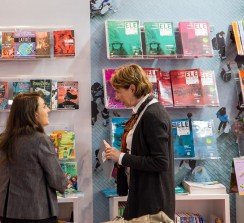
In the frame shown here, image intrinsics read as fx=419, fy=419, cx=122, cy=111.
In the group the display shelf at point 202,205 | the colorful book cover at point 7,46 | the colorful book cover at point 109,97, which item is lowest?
the display shelf at point 202,205

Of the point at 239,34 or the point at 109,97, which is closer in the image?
the point at 109,97

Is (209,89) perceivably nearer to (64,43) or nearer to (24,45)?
(64,43)

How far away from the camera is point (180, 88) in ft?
12.6

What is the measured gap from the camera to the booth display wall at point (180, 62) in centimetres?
388

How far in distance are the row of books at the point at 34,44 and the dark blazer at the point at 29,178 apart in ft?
3.87

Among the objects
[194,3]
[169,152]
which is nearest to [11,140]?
[169,152]

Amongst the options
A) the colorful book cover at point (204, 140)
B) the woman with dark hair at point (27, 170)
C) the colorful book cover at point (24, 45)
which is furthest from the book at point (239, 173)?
the colorful book cover at point (24, 45)

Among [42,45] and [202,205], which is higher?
[42,45]

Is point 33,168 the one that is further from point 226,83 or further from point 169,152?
point 226,83

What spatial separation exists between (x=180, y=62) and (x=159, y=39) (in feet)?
1.11

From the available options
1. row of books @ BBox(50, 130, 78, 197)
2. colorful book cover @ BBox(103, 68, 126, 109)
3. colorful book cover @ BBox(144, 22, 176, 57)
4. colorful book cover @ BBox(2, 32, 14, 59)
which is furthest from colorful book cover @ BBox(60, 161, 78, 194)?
colorful book cover @ BBox(144, 22, 176, 57)

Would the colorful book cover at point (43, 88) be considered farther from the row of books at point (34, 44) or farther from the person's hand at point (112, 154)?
the person's hand at point (112, 154)

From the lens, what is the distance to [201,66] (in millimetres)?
4031

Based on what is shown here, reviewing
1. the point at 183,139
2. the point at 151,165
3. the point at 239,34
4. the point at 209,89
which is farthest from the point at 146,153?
the point at 239,34
